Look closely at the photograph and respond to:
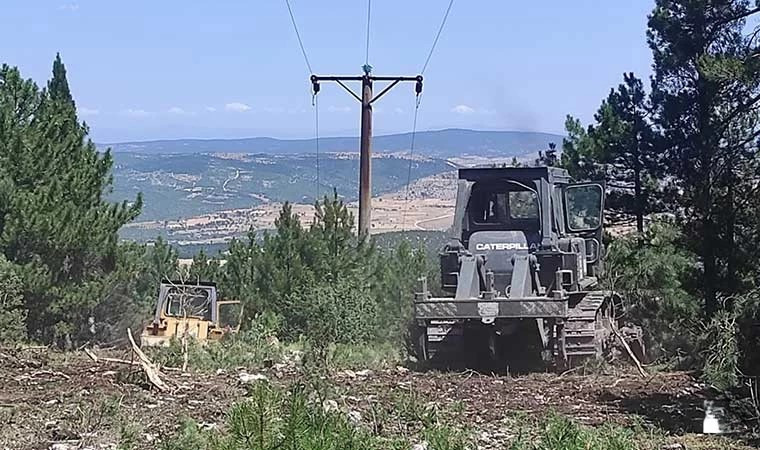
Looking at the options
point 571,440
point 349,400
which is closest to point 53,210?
point 349,400

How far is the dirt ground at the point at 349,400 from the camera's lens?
9016mm

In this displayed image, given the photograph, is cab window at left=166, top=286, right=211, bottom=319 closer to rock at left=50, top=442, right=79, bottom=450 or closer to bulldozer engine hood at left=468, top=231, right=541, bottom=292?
bulldozer engine hood at left=468, top=231, right=541, bottom=292

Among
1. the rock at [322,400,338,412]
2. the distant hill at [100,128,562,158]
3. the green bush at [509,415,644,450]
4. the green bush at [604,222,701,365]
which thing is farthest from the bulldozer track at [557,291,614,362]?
the distant hill at [100,128,562,158]

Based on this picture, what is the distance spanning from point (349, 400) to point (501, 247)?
461 centimetres

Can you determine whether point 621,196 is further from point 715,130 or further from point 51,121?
point 51,121

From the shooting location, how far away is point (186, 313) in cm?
2206

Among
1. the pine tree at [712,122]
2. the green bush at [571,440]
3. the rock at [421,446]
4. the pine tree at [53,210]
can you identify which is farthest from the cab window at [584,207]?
the pine tree at [53,210]

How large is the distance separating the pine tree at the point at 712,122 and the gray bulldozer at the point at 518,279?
1.52 m

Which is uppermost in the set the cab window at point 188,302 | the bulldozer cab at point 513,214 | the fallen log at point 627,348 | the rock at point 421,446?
the bulldozer cab at point 513,214

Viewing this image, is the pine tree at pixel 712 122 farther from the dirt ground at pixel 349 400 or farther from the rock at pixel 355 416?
the rock at pixel 355 416

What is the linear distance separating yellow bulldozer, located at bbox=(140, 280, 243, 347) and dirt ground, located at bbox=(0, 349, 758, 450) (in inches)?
248

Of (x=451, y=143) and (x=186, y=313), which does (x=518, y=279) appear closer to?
(x=186, y=313)

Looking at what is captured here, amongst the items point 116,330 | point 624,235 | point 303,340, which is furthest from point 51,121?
point 624,235

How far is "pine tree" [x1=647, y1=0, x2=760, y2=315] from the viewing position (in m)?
13.3
